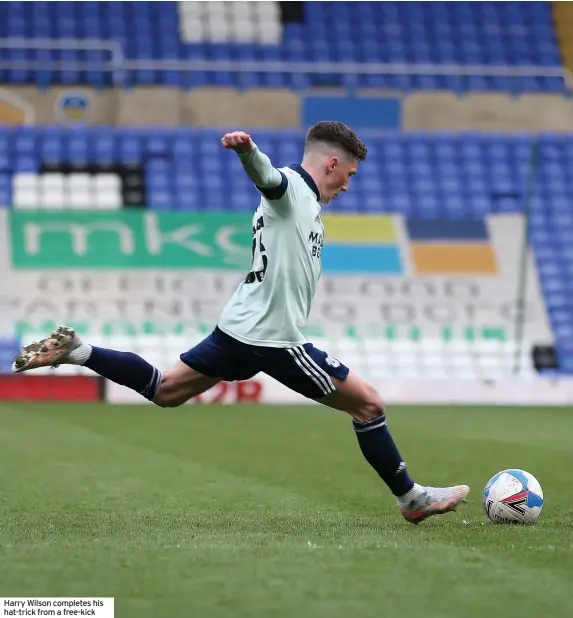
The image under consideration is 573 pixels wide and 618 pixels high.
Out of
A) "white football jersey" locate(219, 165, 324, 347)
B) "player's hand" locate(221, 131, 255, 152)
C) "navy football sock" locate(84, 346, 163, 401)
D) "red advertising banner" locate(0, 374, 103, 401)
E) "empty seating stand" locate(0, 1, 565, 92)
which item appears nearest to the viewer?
"player's hand" locate(221, 131, 255, 152)

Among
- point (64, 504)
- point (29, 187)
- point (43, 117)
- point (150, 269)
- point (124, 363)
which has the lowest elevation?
point (64, 504)

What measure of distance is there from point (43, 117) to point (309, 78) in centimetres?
500

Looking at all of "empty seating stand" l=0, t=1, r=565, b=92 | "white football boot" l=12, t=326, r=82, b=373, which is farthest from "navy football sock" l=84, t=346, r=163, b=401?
"empty seating stand" l=0, t=1, r=565, b=92

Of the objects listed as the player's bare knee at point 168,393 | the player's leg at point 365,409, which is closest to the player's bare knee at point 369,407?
the player's leg at point 365,409

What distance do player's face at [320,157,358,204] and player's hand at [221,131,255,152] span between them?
2.44ft

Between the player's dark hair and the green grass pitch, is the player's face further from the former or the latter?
the green grass pitch

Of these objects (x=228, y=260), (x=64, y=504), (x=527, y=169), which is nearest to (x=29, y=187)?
(x=228, y=260)

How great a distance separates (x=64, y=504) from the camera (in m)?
6.57

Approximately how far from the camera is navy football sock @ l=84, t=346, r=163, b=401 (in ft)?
19.5

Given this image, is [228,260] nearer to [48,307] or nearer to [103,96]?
[48,307]

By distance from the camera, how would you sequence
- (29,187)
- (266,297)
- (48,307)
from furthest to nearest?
(29,187) < (48,307) < (266,297)

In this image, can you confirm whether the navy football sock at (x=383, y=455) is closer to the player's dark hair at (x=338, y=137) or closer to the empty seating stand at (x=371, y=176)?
the player's dark hair at (x=338, y=137)

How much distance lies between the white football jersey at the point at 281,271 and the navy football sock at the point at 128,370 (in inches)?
18.1

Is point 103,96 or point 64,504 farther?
point 103,96
